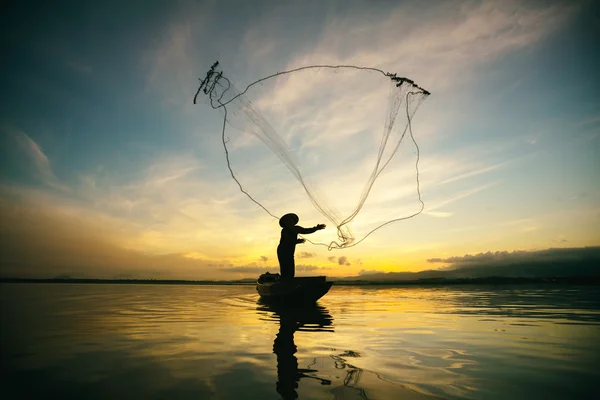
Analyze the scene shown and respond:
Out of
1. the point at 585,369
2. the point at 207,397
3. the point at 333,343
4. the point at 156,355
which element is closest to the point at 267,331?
the point at 333,343

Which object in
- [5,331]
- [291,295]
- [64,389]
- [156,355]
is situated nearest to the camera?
[64,389]

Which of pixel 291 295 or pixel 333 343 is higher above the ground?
pixel 291 295

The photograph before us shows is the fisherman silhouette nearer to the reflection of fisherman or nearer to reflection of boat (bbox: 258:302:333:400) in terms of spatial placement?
reflection of boat (bbox: 258:302:333:400)

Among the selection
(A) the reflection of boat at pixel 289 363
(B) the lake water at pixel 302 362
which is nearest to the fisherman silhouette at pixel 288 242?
(A) the reflection of boat at pixel 289 363

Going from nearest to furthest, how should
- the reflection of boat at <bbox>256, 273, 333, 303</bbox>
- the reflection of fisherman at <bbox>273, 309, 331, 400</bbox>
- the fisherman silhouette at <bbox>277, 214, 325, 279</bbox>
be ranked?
the reflection of fisherman at <bbox>273, 309, 331, 400</bbox>
the reflection of boat at <bbox>256, 273, 333, 303</bbox>
the fisherman silhouette at <bbox>277, 214, 325, 279</bbox>

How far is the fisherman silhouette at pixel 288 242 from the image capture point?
812 inches

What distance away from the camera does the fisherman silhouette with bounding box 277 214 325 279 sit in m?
20.6

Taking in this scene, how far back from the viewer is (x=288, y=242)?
2062cm

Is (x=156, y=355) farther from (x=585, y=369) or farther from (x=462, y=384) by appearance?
(x=585, y=369)

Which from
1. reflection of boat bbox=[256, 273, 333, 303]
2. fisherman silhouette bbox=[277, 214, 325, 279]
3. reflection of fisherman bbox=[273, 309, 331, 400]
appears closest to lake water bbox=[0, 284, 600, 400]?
reflection of fisherman bbox=[273, 309, 331, 400]

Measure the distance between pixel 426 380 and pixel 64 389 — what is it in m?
5.84

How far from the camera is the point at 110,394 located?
4.85m

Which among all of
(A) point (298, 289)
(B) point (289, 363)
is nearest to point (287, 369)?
(B) point (289, 363)

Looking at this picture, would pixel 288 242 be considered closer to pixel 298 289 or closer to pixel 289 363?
pixel 298 289
